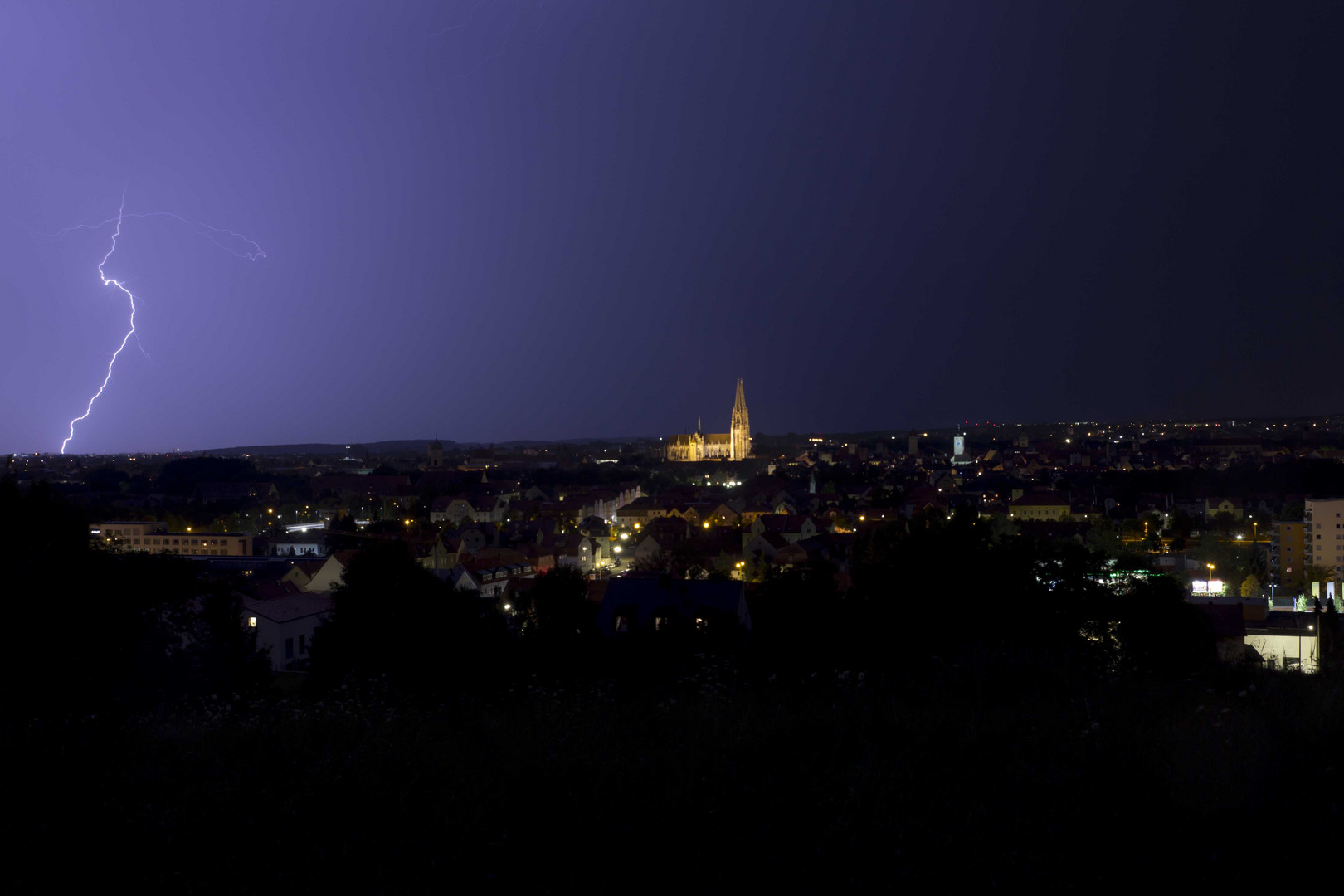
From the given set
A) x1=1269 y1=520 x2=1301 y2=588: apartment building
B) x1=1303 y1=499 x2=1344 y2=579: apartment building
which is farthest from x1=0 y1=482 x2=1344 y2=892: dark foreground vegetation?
x1=1269 y1=520 x2=1301 y2=588: apartment building

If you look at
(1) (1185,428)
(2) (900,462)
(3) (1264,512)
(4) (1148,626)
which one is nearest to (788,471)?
(2) (900,462)

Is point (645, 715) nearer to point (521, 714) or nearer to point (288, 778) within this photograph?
point (521, 714)

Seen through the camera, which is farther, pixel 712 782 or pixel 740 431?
pixel 740 431

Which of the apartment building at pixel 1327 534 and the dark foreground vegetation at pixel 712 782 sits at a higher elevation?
the dark foreground vegetation at pixel 712 782

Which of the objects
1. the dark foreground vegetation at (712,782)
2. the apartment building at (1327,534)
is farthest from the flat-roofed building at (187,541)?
the apartment building at (1327,534)

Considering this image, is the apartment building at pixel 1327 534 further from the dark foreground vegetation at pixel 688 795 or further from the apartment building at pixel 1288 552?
the dark foreground vegetation at pixel 688 795

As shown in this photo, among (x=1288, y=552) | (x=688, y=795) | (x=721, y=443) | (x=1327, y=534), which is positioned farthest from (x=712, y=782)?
→ (x=721, y=443)

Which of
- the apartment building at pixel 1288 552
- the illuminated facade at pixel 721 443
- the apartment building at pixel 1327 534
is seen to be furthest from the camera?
the illuminated facade at pixel 721 443

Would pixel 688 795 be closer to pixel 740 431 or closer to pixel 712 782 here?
pixel 712 782

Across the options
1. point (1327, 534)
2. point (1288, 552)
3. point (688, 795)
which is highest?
point (688, 795)
